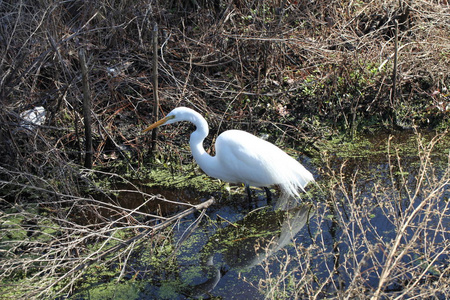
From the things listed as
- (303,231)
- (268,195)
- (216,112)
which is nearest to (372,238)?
(303,231)

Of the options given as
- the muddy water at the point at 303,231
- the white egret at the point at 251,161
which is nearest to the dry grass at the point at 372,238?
the muddy water at the point at 303,231

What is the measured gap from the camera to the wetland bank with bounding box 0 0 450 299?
3.86 m

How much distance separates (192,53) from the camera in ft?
19.7

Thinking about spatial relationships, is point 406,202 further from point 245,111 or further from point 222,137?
point 245,111

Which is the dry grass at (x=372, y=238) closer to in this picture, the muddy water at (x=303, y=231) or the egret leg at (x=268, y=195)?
the muddy water at (x=303, y=231)

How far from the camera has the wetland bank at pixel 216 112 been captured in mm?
3855

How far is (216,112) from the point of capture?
226 inches

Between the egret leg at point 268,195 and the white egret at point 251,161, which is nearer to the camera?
the white egret at point 251,161

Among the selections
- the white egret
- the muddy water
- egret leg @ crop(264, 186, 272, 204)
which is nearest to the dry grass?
the muddy water

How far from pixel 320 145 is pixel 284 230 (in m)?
1.68

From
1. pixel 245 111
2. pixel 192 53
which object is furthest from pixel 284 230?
pixel 192 53

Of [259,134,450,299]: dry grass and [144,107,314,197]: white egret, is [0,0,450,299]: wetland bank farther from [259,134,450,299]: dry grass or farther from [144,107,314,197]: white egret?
[144,107,314,197]: white egret

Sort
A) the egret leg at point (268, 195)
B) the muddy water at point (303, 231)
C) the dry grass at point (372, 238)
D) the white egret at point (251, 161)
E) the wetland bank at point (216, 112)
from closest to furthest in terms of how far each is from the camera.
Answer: the dry grass at point (372, 238), the muddy water at point (303, 231), the wetland bank at point (216, 112), the white egret at point (251, 161), the egret leg at point (268, 195)

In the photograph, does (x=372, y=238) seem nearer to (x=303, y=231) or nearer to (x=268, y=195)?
(x=303, y=231)
